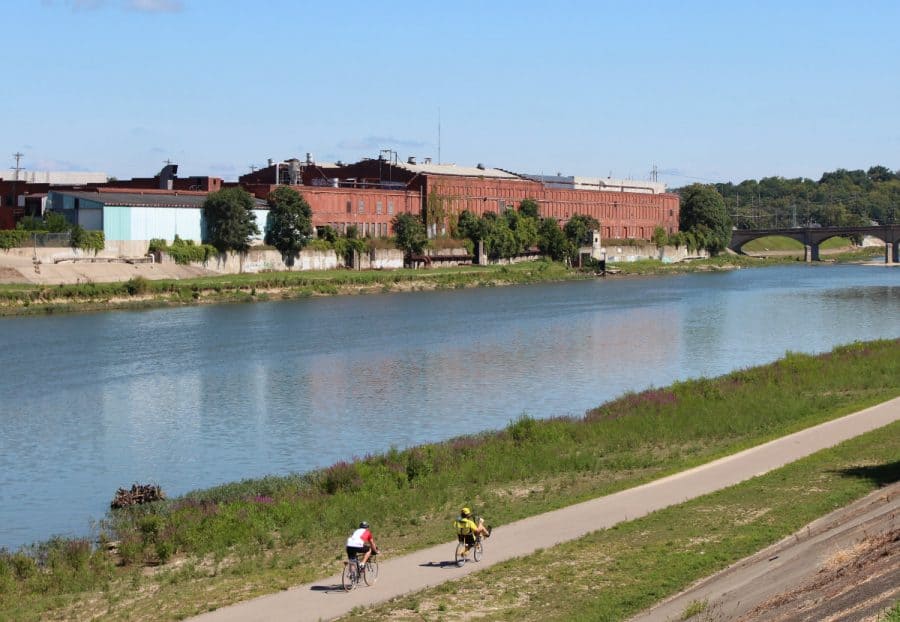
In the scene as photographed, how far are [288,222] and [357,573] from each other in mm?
88608

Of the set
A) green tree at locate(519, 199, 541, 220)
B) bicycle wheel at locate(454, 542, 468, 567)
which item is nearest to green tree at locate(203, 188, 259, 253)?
green tree at locate(519, 199, 541, 220)

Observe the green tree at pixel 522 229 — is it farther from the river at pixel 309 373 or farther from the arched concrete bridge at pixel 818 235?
the arched concrete bridge at pixel 818 235

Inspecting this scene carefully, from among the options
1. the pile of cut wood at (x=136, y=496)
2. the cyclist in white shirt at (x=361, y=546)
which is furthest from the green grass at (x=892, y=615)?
the pile of cut wood at (x=136, y=496)

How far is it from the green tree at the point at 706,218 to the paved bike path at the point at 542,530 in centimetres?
14481

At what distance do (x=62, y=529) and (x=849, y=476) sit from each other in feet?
56.0

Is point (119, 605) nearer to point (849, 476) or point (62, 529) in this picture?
point (62, 529)

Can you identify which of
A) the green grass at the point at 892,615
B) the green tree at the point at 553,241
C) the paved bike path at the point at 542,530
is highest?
the green tree at the point at 553,241

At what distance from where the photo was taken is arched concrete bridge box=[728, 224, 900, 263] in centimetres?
18025

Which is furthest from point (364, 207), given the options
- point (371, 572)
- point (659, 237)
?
point (371, 572)

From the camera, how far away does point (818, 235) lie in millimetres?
186500

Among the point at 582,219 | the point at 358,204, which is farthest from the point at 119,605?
the point at 582,219

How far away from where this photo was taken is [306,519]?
26.2 meters

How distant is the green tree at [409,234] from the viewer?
120750 mm

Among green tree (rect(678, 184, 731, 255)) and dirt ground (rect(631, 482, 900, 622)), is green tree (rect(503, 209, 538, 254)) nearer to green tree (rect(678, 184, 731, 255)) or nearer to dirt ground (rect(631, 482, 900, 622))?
green tree (rect(678, 184, 731, 255))
